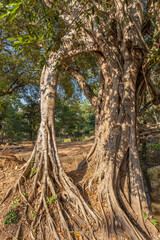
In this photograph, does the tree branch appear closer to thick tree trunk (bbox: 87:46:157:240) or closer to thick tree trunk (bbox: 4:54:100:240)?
thick tree trunk (bbox: 87:46:157:240)

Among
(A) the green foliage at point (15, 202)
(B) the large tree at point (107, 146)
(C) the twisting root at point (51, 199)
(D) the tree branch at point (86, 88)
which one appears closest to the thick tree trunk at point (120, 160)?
(B) the large tree at point (107, 146)

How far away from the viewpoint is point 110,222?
96.4 inches

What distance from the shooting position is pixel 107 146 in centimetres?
339

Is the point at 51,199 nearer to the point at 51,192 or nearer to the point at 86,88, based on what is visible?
the point at 51,192

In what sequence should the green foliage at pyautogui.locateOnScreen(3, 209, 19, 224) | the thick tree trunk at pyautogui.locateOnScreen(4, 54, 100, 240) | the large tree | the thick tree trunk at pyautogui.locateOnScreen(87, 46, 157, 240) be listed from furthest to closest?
the thick tree trunk at pyautogui.locateOnScreen(87, 46, 157, 240) < the large tree < the thick tree trunk at pyautogui.locateOnScreen(4, 54, 100, 240) < the green foliage at pyautogui.locateOnScreen(3, 209, 19, 224)

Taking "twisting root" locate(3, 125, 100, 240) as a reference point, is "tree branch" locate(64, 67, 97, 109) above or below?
above

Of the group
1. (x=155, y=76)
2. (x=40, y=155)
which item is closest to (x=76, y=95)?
(x=155, y=76)

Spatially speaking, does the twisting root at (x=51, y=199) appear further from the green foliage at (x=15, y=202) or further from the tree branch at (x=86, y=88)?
the tree branch at (x=86, y=88)

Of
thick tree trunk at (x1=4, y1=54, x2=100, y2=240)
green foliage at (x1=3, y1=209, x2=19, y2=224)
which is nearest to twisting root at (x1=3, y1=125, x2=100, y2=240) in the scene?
thick tree trunk at (x1=4, y1=54, x2=100, y2=240)

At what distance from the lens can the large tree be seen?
238 cm

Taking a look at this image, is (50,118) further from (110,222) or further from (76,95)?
(76,95)

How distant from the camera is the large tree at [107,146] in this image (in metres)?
2.38

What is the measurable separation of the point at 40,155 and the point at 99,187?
151 centimetres

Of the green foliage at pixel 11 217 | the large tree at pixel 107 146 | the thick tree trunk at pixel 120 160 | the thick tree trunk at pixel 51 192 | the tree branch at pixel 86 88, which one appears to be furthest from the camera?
the tree branch at pixel 86 88
